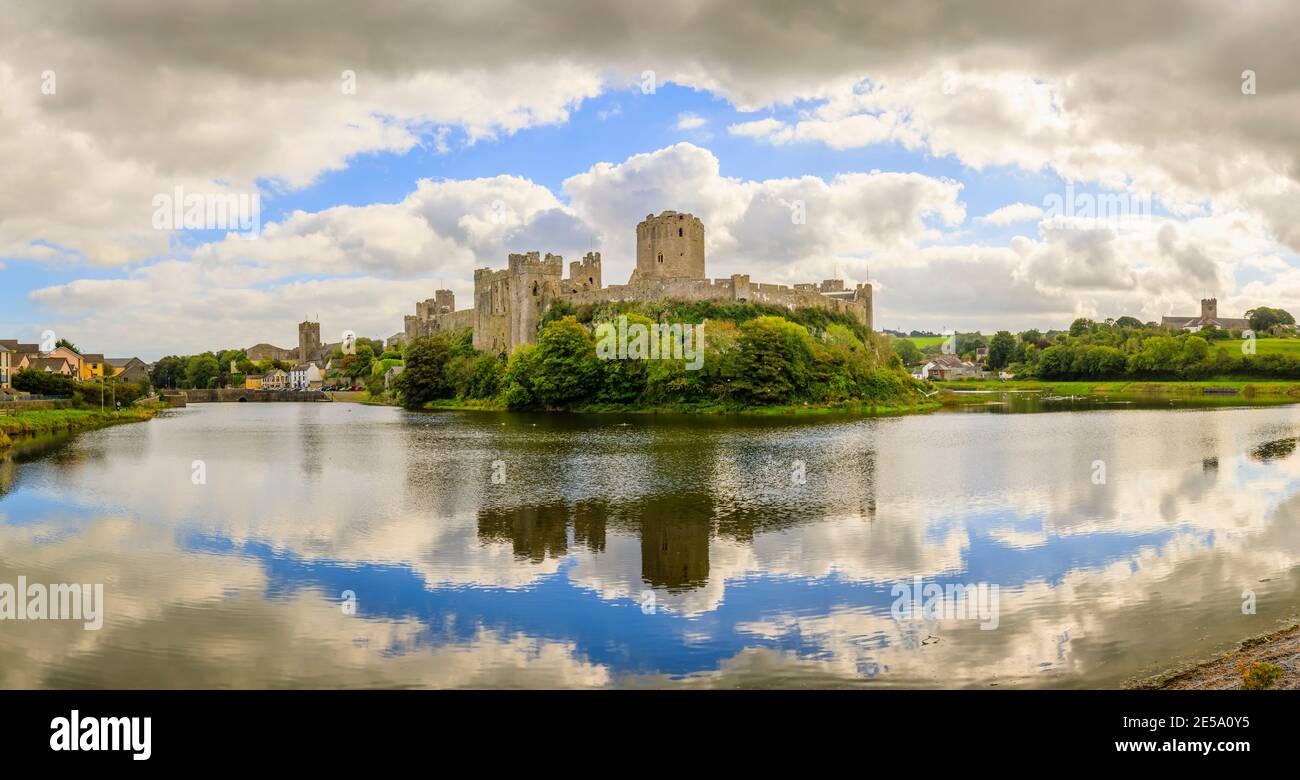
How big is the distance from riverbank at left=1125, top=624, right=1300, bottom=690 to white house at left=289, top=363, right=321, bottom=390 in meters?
129

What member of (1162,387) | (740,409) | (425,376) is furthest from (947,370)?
(425,376)

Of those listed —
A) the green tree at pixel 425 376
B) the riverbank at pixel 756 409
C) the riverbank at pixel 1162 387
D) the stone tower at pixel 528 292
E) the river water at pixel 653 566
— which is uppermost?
the stone tower at pixel 528 292

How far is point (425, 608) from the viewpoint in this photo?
11.0 m

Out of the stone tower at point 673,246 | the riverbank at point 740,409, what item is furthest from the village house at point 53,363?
the stone tower at point 673,246

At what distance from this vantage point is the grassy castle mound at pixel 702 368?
55.9m

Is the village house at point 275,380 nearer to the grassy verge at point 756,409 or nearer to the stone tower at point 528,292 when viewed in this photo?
the stone tower at point 528,292

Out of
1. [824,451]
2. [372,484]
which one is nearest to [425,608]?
[372,484]

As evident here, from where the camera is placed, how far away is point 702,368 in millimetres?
58062

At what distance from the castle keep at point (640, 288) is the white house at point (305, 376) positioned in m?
59.8

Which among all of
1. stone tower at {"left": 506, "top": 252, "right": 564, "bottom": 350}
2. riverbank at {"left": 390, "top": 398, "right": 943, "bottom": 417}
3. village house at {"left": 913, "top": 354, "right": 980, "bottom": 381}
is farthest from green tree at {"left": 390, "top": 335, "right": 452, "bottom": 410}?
village house at {"left": 913, "top": 354, "right": 980, "bottom": 381}

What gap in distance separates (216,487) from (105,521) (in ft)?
16.9

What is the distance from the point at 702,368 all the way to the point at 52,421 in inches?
1584

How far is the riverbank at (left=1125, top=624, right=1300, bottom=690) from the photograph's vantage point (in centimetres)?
748
